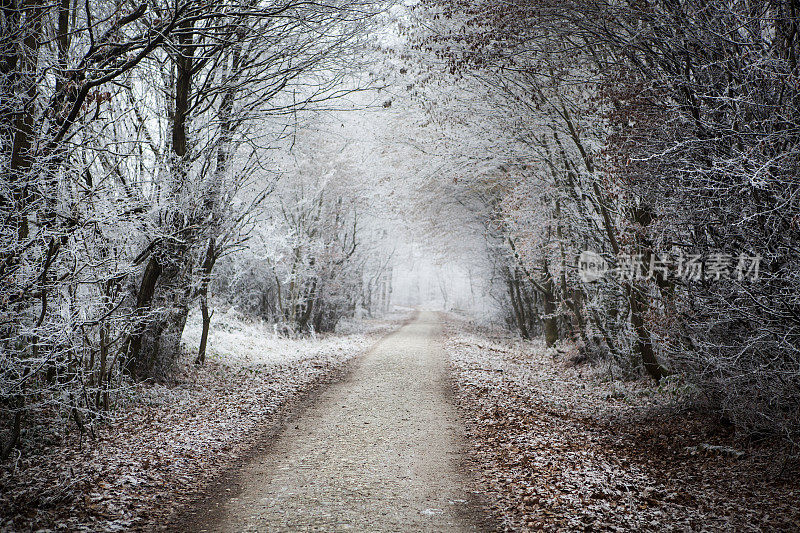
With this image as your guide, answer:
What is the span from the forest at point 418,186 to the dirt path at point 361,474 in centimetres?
16

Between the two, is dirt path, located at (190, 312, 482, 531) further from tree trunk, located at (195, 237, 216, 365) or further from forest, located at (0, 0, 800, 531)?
tree trunk, located at (195, 237, 216, 365)

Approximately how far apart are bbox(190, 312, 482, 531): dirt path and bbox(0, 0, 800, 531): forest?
16 centimetres

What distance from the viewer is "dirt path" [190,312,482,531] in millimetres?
4508

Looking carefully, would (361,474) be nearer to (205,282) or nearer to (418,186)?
(205,282)

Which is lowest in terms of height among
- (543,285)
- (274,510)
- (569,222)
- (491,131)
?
(274,510)

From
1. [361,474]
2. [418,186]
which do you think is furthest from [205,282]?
[418,186]

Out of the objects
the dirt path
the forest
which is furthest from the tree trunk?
the dirt path

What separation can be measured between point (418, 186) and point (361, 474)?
10.9 m

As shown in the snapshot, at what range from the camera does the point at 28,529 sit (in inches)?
157

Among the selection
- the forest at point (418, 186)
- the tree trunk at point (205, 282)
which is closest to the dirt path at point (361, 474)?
the forest at point (418, 186)

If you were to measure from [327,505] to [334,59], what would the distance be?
7.84 m

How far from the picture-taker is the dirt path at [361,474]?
4.51 metres

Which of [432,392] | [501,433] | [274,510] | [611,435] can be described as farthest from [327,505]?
[432,392]

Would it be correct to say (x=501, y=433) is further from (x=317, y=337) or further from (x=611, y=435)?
(x=317, y=337)
